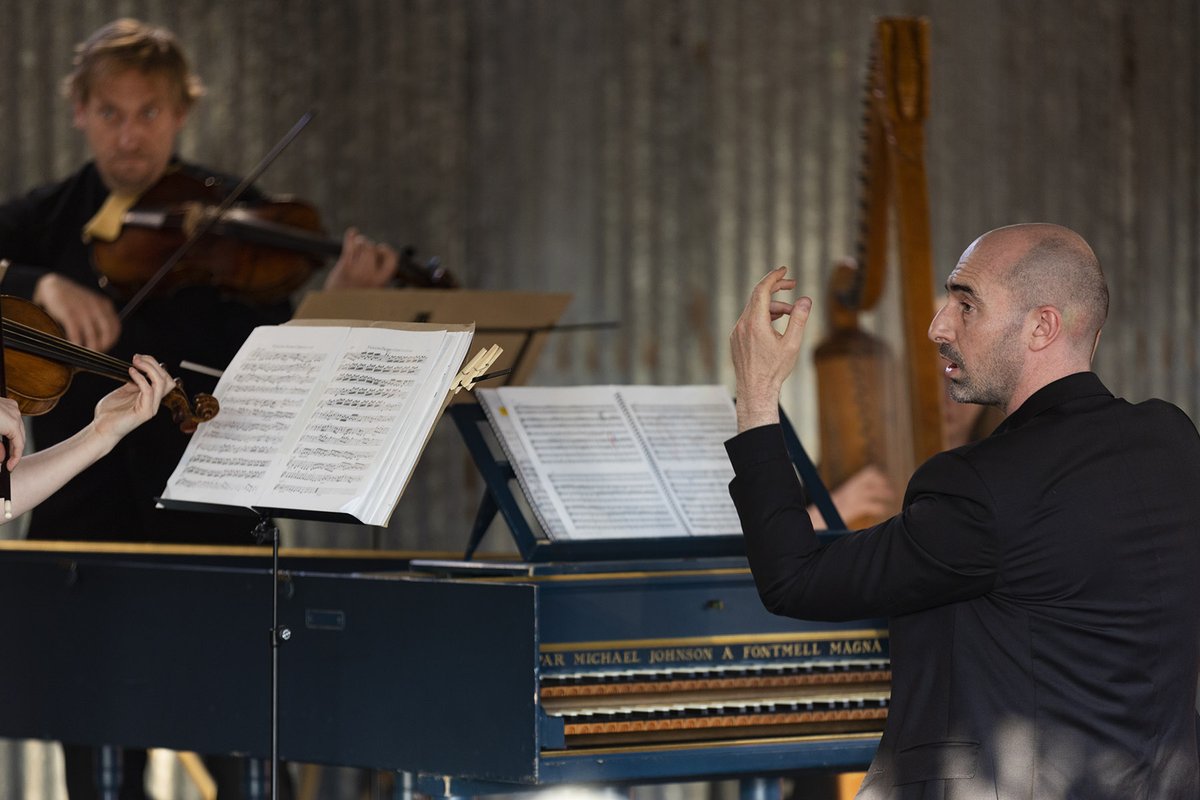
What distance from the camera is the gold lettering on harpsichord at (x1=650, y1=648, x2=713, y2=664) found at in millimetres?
2732

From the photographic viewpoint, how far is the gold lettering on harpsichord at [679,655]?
2.73 metres

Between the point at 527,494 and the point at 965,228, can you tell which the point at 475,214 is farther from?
the point at 527,494

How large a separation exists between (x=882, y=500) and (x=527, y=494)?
1284 mm

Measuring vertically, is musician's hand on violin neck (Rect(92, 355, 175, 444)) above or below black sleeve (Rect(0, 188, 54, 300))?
below

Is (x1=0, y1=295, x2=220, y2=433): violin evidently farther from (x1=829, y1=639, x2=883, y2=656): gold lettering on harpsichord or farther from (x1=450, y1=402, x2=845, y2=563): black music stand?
(x1=829, y1=639, x2=883, y2=656): gold lettering on harpsichord

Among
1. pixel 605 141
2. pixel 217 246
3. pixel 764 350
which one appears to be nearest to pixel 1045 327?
pixel 764 350

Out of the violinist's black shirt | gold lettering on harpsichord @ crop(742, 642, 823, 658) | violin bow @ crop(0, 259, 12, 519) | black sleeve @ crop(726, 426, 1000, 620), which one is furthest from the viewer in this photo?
the violinist's black shirt

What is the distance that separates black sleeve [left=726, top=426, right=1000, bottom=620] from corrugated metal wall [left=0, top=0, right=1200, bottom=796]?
3.00m

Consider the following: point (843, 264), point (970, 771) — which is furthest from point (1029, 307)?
point (843, 264)

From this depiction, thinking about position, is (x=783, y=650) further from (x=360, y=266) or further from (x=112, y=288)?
(x=112, y=288)

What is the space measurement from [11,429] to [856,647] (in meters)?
1.46

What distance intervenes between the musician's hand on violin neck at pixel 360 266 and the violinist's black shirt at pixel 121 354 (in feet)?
0.57

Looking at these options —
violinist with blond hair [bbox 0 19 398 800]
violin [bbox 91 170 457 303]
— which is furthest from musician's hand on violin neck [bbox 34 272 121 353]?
violin [bbox 91 170 457 303]

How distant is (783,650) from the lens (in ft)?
9.23
